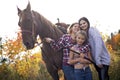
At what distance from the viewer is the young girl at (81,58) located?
23.2 ft

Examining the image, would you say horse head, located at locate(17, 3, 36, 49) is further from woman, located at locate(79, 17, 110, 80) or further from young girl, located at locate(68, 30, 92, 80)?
woman, located at locate(79, 17, 110, 80)

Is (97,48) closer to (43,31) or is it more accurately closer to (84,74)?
(84,74)

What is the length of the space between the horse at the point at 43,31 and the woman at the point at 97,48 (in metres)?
1.29

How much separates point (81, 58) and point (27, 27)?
1529 millimetres

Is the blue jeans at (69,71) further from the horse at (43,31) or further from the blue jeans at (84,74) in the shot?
the horse at (43,31)

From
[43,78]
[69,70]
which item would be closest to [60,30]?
[69,70]

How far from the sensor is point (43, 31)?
8500mm

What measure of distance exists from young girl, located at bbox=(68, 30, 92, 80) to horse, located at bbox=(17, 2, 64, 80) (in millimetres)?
1172

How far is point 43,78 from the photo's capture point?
1703cm

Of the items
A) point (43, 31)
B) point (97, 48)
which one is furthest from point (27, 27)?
point (97, 48)

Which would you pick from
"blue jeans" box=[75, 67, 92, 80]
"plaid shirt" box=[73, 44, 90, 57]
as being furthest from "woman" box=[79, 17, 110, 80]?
→ "blue jeans" box=[75, 67, 92, 80]

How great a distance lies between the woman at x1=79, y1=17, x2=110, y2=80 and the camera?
23.4 feet

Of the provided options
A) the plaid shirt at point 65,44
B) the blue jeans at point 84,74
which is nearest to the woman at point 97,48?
the blue jeans at point 84,74

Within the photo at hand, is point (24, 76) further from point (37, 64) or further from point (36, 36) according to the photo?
point (36, 36)
